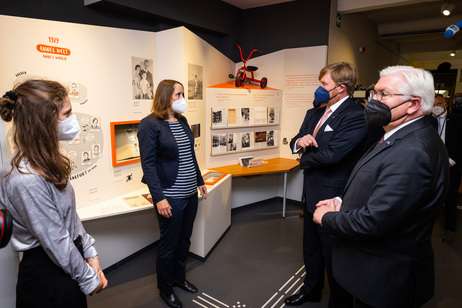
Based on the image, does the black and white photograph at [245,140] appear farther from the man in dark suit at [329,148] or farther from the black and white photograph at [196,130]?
the man in dark suit at [329,148]

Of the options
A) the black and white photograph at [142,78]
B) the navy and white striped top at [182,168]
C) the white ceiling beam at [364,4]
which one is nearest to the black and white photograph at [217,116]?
the black and white photograph at [142,78]

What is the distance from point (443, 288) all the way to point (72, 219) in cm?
306

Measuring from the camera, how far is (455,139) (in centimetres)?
343

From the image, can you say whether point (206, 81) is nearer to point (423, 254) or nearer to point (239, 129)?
point (239, 129)

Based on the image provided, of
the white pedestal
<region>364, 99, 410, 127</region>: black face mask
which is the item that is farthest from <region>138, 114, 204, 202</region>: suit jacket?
<region>364, 99, 410, 127</region>: black face mask

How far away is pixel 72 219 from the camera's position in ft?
4.13

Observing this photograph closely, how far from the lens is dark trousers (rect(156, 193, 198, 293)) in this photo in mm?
2176

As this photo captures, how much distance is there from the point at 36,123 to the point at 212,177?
2.34 meters

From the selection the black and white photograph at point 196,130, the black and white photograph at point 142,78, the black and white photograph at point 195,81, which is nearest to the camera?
the black and white photograph at point 142,78

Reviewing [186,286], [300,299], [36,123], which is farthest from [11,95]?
[300,299]

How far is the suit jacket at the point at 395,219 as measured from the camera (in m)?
1.13

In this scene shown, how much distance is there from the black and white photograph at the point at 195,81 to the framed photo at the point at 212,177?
91 cm

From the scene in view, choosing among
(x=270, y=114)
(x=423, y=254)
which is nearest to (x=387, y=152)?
(x=423, y=254)

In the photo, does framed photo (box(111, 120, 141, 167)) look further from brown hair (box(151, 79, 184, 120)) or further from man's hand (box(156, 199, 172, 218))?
man's hand (box(156, 199, 172, 218))
